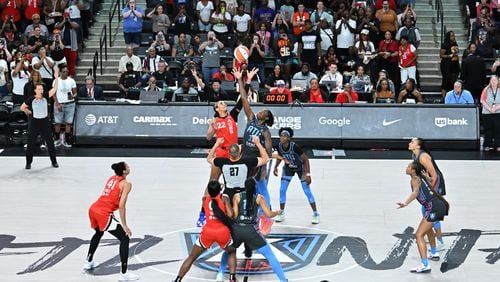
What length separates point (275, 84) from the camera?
90.4ft

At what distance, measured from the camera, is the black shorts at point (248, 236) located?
14.4m

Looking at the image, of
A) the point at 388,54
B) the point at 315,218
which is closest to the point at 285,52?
the point at 388,54

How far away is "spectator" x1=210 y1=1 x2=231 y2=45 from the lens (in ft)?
101

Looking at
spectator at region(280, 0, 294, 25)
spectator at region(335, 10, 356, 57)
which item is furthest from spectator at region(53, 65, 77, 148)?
spectator at region(335, 10, 356, 57)

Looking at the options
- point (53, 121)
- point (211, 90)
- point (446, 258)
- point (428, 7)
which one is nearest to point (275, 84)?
point (211, 90)

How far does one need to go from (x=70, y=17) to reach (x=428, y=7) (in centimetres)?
1142

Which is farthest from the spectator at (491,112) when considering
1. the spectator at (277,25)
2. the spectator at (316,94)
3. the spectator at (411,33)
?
the spectator at (277,25)

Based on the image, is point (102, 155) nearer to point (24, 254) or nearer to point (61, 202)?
point (61, 202)

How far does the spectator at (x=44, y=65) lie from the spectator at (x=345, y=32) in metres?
8.16

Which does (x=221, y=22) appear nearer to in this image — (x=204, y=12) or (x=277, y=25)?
(x=204, y=12)

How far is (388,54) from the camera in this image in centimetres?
2916

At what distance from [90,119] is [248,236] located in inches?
503

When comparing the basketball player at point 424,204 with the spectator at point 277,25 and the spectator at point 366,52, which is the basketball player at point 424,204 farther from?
the spectator at point 277,25

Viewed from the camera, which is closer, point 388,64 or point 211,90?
point 211,90
